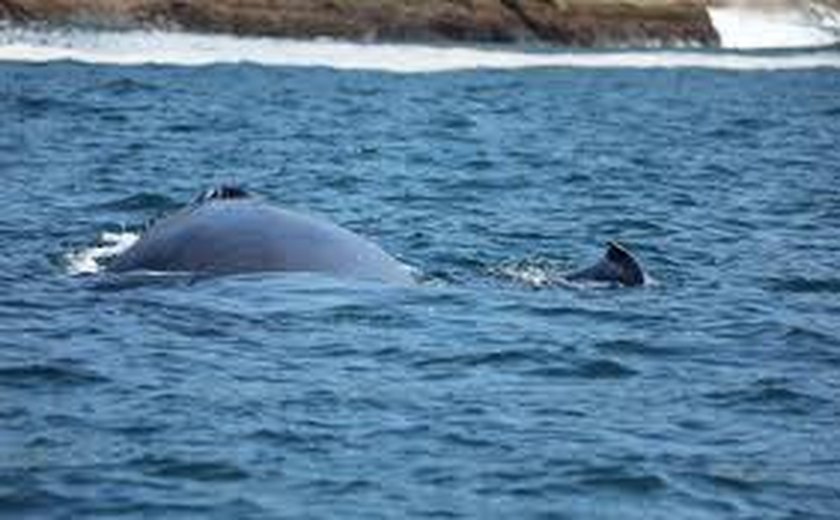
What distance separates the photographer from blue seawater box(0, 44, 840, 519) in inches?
388

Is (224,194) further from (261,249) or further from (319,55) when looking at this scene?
(319,55)

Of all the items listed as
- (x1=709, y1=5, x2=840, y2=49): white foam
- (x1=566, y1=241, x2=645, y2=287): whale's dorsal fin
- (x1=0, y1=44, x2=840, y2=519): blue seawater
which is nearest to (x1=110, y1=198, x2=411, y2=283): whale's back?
(x1=0, y1=44, x2=840, y2=519): blue seawater

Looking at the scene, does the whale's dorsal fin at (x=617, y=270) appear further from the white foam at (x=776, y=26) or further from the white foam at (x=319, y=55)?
the white foam at (x=776, y=26)

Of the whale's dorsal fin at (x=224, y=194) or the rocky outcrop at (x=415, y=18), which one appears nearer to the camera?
the whale's dorsal fin at (x=224, y=194)

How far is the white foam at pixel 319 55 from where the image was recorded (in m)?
56.2

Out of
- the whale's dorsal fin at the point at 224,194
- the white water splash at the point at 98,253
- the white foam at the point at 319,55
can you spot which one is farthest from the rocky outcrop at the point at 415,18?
the whale's dorsal fin at the point at 224,194

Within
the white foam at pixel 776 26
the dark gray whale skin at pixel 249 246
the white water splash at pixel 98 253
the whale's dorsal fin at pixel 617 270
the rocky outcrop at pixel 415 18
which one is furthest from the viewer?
the white foam at pixel 776 26

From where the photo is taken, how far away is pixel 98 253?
1778 cm

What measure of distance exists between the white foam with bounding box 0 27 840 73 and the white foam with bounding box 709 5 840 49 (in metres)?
7.60

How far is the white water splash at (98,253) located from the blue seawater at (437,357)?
14 centimetres

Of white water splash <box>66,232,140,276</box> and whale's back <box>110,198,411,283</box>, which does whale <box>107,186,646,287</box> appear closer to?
whale's back <box>110,198,411,283</box>

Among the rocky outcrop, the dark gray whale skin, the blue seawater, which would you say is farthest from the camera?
the rocky outcrop

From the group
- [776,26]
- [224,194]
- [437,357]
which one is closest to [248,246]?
[224,194]

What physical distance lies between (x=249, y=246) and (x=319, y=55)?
48343 millimetres
